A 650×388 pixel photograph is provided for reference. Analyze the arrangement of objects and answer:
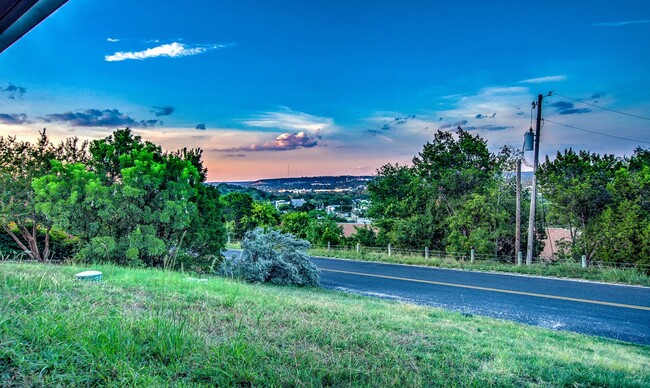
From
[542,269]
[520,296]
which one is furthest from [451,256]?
[520,296]

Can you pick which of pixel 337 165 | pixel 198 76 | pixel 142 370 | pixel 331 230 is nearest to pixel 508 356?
pixel 142 370

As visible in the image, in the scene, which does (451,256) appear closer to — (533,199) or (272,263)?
(533,199)

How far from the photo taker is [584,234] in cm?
1908

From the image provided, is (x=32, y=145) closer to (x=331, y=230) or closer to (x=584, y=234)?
(x=331, y=230)

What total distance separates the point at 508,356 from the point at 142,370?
11.4 feet

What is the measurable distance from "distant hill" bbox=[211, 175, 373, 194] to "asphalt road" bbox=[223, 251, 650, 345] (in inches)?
632

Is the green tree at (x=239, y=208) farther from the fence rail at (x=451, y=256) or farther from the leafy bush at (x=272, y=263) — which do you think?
the leafy bush at (x=272, y=263)

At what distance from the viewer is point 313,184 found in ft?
124

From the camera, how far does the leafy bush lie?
45.1 feet

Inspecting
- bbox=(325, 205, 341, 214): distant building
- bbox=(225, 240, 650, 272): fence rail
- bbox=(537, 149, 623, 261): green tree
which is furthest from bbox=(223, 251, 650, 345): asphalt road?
bbox=(325, 205, 341, 214): distant building

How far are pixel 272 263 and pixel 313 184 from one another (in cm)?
2389

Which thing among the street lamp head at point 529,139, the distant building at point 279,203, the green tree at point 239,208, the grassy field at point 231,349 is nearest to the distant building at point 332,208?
the distant building at point 279,203

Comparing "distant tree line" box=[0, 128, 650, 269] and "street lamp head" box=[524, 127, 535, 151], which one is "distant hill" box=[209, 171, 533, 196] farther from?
"street lamp head" box=[524, 127, 535, 151]

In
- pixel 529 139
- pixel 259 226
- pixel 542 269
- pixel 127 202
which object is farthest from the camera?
pixel 529 139
